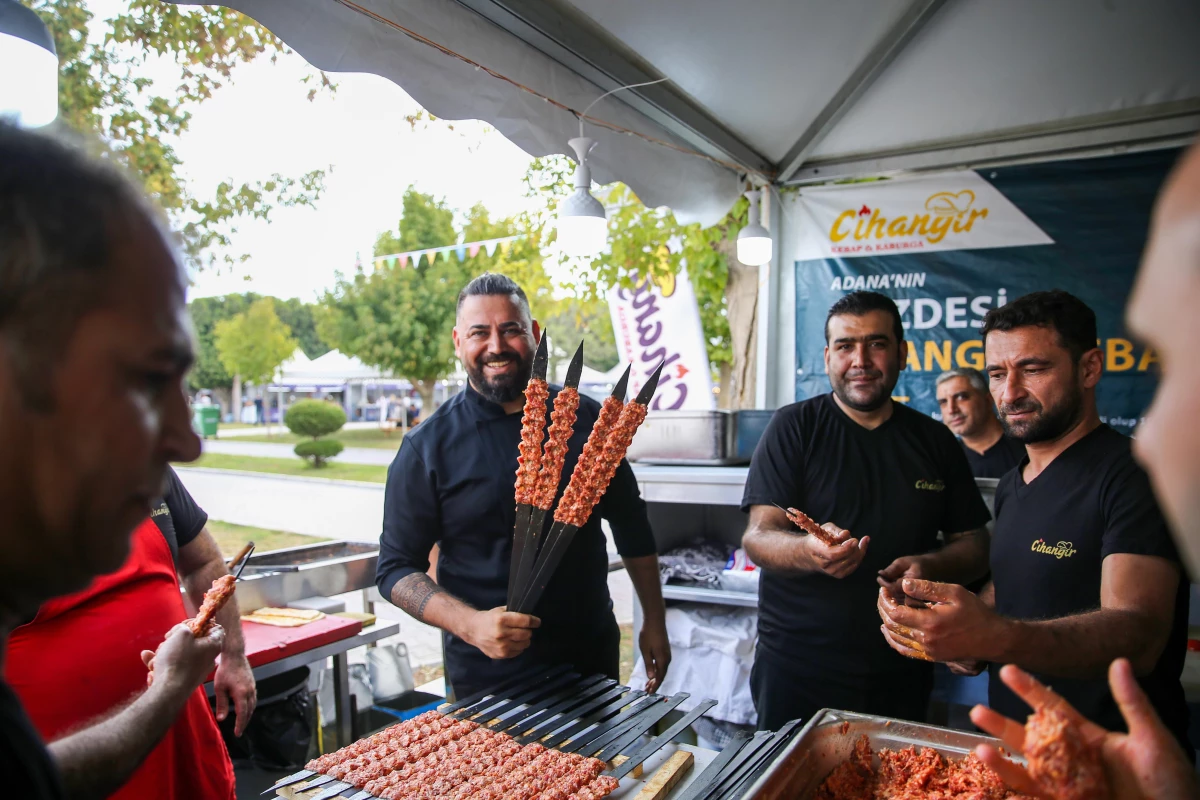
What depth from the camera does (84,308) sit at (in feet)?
2.21

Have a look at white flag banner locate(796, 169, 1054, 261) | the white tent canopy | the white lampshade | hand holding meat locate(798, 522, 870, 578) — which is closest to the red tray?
the white lampshade

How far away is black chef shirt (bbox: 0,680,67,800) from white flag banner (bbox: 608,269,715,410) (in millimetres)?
5115

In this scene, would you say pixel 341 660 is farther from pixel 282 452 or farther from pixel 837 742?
pixel 282 452

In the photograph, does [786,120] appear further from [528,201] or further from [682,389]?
[528,201]

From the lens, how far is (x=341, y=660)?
3.77 meters

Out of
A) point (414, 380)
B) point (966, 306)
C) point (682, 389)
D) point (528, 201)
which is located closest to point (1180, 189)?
point (966, 306)

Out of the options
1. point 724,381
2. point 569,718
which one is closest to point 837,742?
point 569,718

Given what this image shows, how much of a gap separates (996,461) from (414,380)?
21.1 m

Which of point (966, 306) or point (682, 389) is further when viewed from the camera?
point (682, 389)

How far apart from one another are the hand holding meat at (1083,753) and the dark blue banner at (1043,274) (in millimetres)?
3660

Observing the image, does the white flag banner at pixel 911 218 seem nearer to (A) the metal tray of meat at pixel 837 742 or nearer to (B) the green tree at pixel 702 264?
(B) the green tree at pixel 702 264

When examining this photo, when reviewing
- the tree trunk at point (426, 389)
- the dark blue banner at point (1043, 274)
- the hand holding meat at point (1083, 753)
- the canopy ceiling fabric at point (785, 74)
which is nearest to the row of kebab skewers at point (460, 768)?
the hand holding meat at point (1083, 753)

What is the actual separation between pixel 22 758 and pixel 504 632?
4.65 ft

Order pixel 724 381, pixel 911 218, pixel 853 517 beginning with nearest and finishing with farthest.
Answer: pixel 853 517 < pixel 911 218 < pixel 724 381
